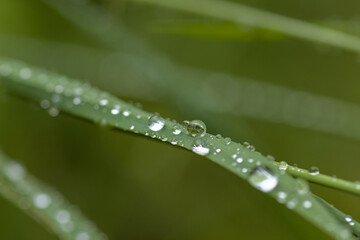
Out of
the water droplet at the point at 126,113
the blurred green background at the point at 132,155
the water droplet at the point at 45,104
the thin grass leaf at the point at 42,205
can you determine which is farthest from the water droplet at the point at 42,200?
the blurred green background at the point at 132,155

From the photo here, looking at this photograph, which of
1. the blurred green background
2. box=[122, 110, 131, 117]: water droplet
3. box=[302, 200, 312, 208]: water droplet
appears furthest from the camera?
the blurred green background

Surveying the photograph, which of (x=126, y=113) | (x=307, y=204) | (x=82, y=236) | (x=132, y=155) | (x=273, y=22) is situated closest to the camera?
(x=307, y=204)

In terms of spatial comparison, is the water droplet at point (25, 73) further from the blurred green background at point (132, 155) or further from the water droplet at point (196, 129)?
the blurred green background at point (132, 155)

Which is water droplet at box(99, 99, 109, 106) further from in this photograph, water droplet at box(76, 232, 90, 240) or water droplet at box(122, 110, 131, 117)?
water droplet at box(76, 232, 90, 240)

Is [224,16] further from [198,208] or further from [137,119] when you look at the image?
[198,208]

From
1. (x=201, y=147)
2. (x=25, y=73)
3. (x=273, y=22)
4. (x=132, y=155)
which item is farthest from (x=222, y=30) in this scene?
(x=132, y=155)

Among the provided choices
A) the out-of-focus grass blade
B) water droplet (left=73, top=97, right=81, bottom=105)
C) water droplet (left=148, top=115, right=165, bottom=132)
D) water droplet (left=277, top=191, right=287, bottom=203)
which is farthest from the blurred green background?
water droplet (left=277, top=191, right=287, bottom=203)

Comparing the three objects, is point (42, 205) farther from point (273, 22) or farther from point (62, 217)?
point (273, 22)
